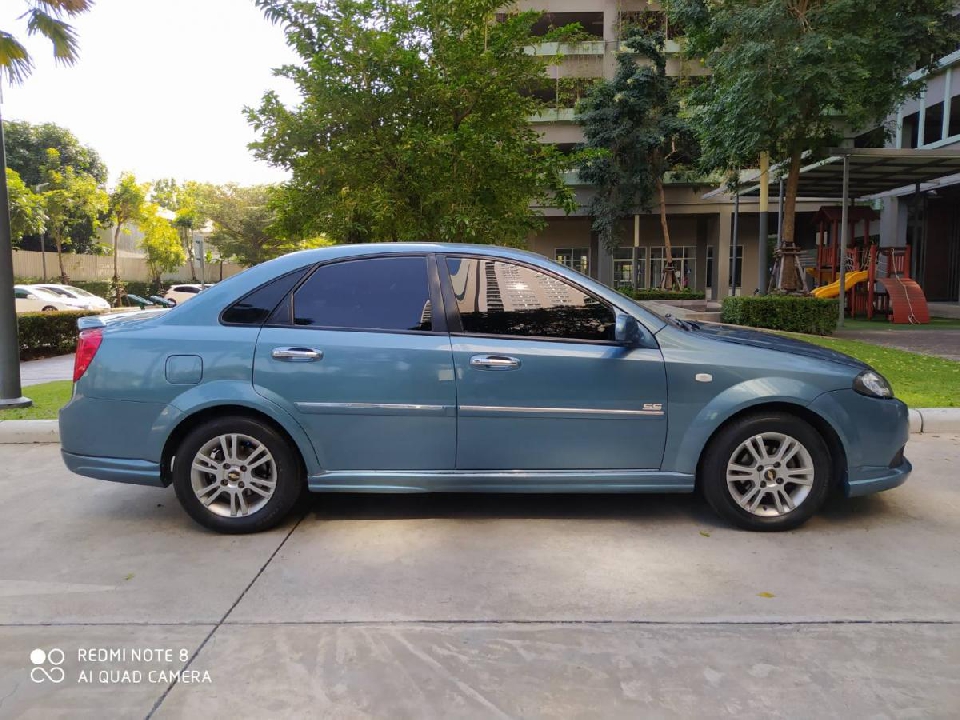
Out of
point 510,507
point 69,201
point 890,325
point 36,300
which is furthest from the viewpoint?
point 69,201

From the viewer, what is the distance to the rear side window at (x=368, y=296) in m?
4.36

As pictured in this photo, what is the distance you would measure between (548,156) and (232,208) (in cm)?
4858

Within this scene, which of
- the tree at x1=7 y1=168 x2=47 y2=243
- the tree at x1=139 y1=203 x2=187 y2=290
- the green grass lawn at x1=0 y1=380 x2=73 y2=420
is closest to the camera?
the green grass lawn at x1=0 y1=380 x2=73 y2=420

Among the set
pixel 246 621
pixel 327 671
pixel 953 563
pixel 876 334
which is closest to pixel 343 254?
pixel 246 621

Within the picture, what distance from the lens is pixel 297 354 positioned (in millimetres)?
4254

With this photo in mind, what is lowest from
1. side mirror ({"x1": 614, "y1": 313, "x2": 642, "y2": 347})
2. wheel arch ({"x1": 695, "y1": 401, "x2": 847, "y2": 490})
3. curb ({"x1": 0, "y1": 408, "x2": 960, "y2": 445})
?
curb ({"x1": 0, "y1": 408, "x2": 960, "y2": 445})

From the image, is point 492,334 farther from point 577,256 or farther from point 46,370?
point 577,256

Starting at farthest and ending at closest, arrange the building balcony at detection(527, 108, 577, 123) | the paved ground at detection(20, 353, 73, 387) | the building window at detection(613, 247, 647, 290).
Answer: the building window at detection(613, 247, 647, 290), the building balcony at detection(527, 108, 577, 123), the paved ground at detection(20, 353, 73, 387)

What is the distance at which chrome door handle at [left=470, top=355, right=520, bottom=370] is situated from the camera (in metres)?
4.21

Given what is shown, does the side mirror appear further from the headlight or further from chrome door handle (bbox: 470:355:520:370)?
the headlight

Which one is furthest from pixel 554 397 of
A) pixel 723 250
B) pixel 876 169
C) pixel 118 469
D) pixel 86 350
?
pixel 723 250

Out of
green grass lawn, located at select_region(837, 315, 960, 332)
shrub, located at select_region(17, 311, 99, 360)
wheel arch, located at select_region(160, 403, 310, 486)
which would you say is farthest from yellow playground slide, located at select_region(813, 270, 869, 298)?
wheel arch, located at select_region(160, 403, 310, 486)
